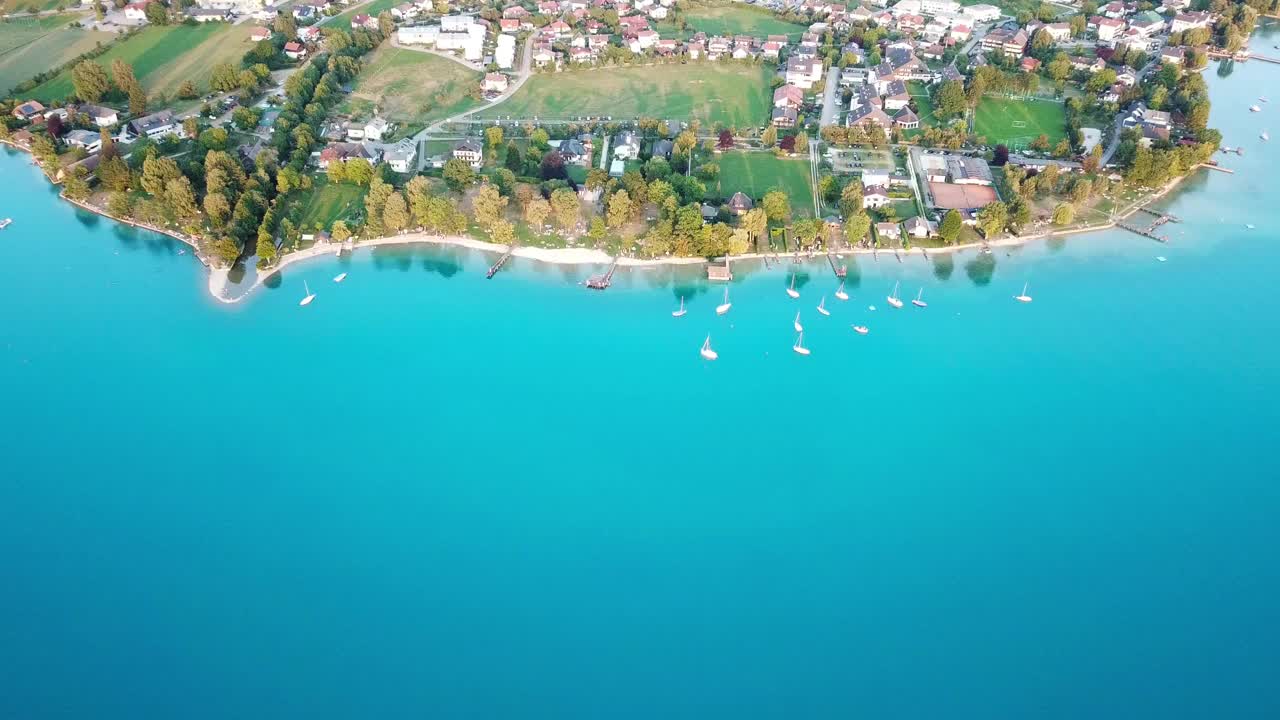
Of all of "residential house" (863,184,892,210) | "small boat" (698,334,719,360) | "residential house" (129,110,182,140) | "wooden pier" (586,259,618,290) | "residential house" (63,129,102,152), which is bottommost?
"small boat" (698,334,719,360)

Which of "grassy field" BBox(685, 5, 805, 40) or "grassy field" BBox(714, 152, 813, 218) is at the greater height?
"grassy field" BBox(685, 5, 805, 40)

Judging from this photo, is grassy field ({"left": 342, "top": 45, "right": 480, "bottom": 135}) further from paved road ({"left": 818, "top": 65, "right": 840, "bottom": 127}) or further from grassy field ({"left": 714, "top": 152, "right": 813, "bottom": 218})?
paved road ({"left": 818, "top": 65, "right": 840, "bottom": 127})

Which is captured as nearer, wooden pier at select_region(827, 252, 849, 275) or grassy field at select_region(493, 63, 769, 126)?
wooden pier at select_region(827, 252, 849, 275)

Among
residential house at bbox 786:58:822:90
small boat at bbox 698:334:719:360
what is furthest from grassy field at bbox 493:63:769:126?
small boat at bbox 698:334:719:360

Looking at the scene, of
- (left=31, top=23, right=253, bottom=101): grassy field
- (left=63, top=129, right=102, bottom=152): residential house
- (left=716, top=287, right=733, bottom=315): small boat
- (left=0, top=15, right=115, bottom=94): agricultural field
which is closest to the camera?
(left=716, top=287, right=733, bottom=315): small boat

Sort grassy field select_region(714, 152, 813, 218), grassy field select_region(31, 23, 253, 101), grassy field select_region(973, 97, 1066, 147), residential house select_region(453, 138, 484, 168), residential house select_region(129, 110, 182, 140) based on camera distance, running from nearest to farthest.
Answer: grassy field select_region(714, 152, 813, 218) → residential house select_region(453, 138, 484, 168) → residential house select_region(129, 110, 182, 140) → grassy field select_region(973, 97, 1066, 147) → grassy field select_region(31, 23, 253, 101)

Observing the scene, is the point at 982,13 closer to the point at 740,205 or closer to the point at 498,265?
the point at 740,205

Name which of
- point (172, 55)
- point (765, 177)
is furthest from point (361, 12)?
point (765, 177)

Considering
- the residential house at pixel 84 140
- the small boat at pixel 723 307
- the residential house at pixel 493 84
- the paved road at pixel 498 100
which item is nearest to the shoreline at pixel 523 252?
the small boat at pixel 723 307
